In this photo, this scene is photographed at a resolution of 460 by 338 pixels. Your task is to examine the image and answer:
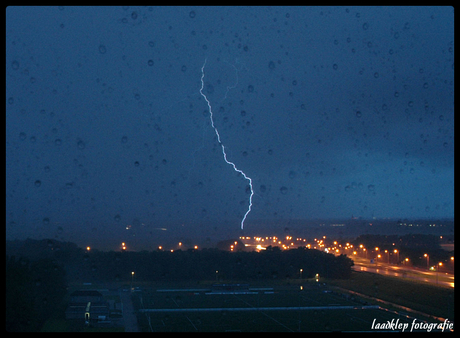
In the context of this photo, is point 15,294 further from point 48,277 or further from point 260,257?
point 260,257

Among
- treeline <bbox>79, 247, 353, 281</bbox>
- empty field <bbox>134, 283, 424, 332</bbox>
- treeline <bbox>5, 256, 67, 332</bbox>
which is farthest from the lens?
treeline <bbox>79, 247, 353, 281</bbox>

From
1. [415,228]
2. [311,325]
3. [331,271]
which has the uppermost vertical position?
[415,228]

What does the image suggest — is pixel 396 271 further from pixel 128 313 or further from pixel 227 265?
pixel 128 313

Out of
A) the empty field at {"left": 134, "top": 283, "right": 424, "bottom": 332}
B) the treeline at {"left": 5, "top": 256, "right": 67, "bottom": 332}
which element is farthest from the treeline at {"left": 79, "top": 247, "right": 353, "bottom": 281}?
the treeline at {"left": 5, "top": 256, "right": 67, "bottom": 332}

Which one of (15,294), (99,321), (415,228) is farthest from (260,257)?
(415,228)

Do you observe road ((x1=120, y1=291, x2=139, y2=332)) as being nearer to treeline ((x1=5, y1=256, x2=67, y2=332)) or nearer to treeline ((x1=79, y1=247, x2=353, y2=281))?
treeline ((x1=79, y1=247, x2=353, y2=281))

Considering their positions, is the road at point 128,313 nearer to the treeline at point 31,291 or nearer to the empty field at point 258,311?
the empty field at point 258,311
